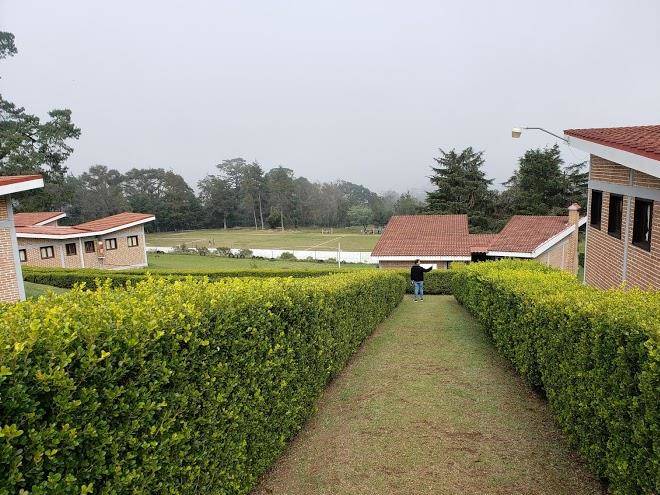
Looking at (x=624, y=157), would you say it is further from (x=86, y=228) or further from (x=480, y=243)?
(x=86, y=228)

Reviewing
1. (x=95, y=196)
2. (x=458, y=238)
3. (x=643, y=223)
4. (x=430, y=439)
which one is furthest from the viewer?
(x=95, y=196)

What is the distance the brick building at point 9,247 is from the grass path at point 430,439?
1112 centimetres

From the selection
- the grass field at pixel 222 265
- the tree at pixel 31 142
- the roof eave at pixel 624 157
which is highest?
the tree at pixel 31 142

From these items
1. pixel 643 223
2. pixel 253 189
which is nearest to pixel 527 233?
pixel 643 223

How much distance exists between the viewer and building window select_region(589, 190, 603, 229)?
1121 centimetres

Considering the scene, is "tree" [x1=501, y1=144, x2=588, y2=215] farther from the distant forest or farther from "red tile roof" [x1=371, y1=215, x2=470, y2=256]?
"red tile roof" [x1=371, y1=215, x2=470, y2=256]

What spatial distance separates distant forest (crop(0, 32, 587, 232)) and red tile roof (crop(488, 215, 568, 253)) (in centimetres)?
2277

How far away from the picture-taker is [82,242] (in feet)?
104

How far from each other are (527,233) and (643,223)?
836 inches

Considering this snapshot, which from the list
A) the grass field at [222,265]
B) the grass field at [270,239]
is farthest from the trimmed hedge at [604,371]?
the grass field at [270,239]

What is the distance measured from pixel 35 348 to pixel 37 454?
1.72ft

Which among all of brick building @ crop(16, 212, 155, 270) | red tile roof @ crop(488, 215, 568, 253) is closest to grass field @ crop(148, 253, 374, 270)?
brick building @ crop(16, 212, 155, 270)

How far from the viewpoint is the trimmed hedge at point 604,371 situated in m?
3.04

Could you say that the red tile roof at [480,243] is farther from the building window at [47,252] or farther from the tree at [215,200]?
the tree at [215,200]
